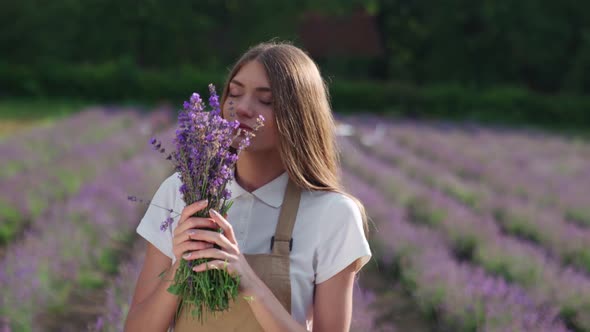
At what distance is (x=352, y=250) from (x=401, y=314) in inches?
125

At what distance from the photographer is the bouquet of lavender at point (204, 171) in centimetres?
176

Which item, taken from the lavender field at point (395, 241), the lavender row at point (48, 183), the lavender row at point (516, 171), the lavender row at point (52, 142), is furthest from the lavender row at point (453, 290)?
the lavender row at point (52, 142)

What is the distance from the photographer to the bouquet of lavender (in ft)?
5.79

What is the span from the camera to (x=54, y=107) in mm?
24953

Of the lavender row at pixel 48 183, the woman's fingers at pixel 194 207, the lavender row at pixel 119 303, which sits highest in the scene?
the woman's fingers at pixel 194 207

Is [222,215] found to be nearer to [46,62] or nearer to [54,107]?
[54,107]

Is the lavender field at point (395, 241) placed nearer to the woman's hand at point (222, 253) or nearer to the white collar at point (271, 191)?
the white collar at point (271, 191)

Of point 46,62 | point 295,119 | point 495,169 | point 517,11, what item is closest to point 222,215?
point 295,119

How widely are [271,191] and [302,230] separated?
166 mm

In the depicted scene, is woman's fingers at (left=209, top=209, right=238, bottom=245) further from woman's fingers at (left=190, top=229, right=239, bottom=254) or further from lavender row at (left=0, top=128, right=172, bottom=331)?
lavender row at (left=0, top=128, right=172, bottom=331)

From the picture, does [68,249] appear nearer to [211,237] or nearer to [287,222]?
[287,222]

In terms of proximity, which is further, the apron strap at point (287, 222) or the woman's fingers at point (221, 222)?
the apron strap at point (287, 222)

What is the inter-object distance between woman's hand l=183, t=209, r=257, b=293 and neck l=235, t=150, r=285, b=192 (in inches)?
15.1

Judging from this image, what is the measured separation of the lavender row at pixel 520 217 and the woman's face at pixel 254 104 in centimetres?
462
